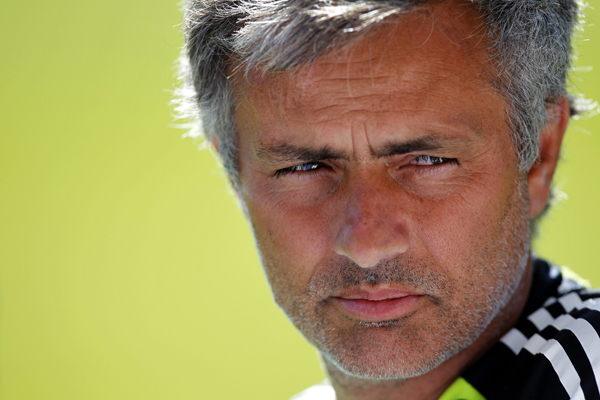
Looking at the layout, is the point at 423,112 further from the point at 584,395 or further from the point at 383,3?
the point at 584,395

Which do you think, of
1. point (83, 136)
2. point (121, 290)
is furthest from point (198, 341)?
point (83, 136)

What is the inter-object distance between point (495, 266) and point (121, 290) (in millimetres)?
2536

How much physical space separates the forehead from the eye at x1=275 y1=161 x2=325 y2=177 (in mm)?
85

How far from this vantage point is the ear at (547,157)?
1.20 meters

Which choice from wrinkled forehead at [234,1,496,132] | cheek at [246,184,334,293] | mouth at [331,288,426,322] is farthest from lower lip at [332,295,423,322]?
wrinkled forehead at [234,1,496,132]

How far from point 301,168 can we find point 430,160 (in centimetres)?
24

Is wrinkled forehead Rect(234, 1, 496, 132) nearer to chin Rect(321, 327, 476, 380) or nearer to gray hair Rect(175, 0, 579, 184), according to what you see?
gray hair Rect(175, 0, 579, 184)

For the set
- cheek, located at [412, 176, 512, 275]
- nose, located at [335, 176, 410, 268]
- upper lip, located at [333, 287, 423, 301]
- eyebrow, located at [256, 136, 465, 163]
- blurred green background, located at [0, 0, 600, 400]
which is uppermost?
eyebrow, located at [256, 136, 465, 163]

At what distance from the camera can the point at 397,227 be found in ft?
3.30

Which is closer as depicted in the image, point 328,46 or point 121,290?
point 328,46

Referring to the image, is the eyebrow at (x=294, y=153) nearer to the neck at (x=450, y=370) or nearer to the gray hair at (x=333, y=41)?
the gray hair at (x=333, y=41)

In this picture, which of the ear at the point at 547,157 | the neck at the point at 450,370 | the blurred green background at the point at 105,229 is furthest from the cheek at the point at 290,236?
the blurred green background at the point at 105,229

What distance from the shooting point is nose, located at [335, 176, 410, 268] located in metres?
0.99

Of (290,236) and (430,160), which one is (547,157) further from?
(290,236)
